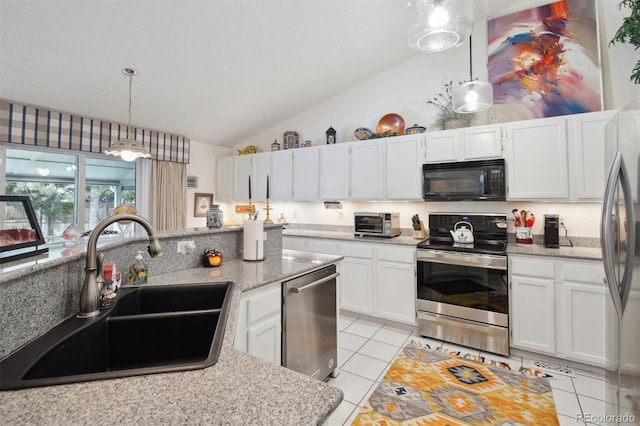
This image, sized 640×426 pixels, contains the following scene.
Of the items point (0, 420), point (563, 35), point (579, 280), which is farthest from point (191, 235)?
point (563, 35)

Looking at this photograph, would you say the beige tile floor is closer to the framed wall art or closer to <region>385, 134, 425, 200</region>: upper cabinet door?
<region>385, 134, 425, 200</region>: upper cabinet door

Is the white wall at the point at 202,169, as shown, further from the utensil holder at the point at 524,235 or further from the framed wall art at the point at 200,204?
the utensil holder at the point at 524,235

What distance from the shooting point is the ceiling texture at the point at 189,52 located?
7.45 feet

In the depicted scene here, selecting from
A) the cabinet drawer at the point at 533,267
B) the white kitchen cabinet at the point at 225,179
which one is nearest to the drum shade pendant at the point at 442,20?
the cabinet drawer at the point at 533,267

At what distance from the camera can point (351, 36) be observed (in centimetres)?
319

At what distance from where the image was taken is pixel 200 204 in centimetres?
482

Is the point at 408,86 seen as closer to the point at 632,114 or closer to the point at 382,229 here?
the point at 382,229

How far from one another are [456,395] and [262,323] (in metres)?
1.56

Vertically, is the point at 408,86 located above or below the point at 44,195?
above

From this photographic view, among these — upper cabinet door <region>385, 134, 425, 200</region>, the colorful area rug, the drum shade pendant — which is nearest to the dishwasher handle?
the colorful area rug

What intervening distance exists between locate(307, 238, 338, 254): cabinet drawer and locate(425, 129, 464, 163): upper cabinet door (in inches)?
59.4

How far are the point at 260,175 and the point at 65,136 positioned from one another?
2394 mm

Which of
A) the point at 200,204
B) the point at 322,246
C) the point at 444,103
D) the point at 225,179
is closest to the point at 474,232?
the point at 444,103

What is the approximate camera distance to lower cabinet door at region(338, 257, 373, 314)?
338 centimetres
